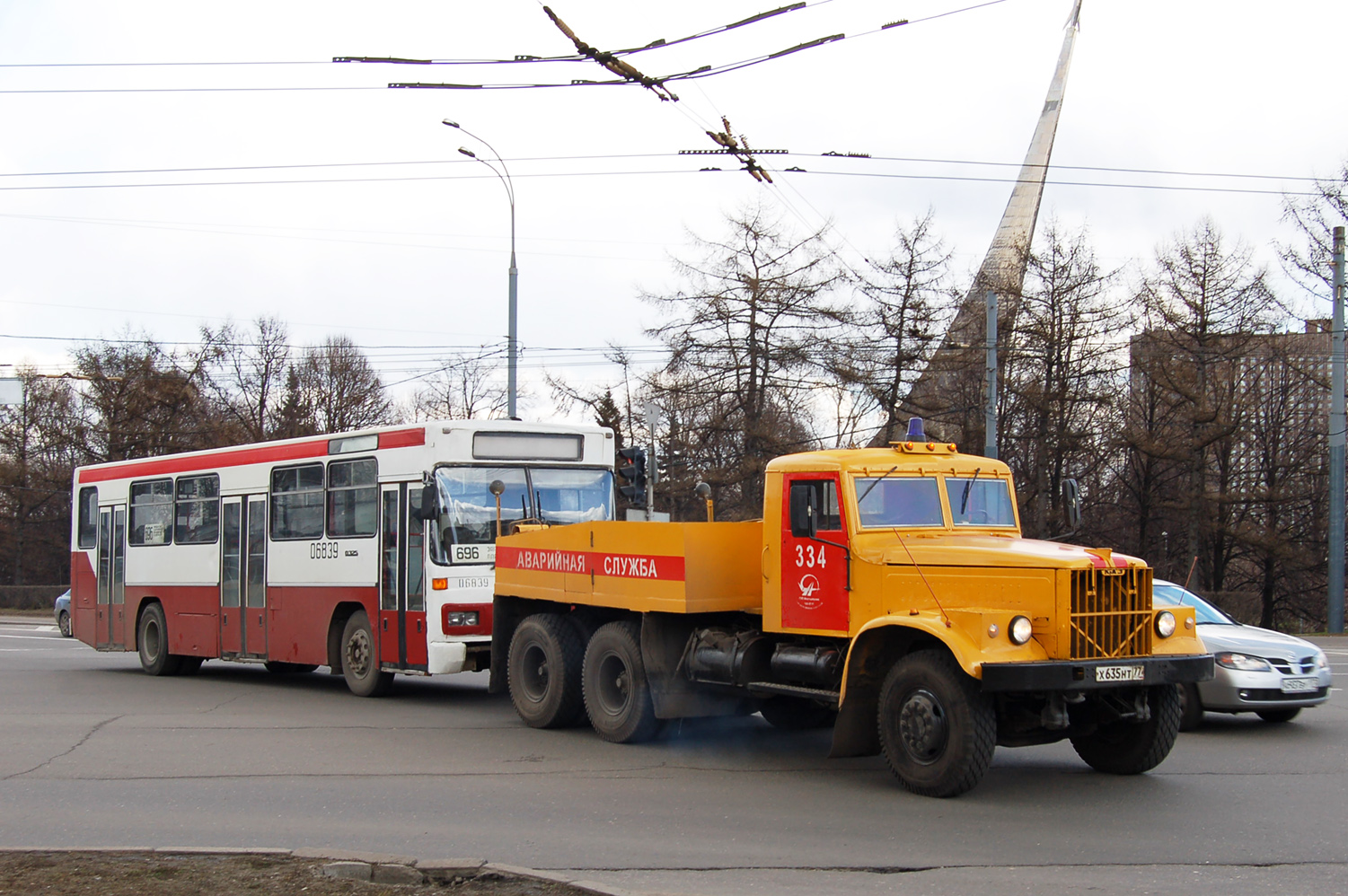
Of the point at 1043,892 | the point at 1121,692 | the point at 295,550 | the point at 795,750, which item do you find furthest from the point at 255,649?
the point at 1043,892

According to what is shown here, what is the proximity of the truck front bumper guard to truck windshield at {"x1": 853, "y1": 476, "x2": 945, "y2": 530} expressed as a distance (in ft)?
5.84

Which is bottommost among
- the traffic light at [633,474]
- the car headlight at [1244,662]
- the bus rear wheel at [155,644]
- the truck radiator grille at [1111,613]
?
the bus rear wheel at [155,644]

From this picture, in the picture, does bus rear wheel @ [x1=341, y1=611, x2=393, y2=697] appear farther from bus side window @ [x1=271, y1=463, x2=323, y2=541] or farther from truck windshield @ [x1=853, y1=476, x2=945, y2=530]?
truck windshield @ [x1=853, y1=476, x2=945, y2=530]

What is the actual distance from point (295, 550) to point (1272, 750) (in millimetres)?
11386

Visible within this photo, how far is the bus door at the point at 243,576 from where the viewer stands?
56.7ft

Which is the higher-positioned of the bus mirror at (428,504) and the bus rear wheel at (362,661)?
the bus mirror at (428,504)

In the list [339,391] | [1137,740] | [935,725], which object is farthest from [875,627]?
[339,391]

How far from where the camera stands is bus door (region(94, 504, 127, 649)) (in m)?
20.2

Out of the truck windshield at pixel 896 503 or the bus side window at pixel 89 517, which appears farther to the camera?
the bus side window at pixel 89 517

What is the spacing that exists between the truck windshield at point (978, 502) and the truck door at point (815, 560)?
101cm

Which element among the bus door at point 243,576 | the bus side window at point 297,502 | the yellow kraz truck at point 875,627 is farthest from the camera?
the bus door at point 243,576

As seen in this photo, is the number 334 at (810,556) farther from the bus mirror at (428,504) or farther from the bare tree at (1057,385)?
the bare tree at (1057,385)

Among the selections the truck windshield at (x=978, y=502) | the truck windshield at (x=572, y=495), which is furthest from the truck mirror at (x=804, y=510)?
the truck windshield at (x=572, y=495)

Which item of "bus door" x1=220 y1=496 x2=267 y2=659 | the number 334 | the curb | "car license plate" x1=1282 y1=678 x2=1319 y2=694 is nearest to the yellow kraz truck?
the number 334
